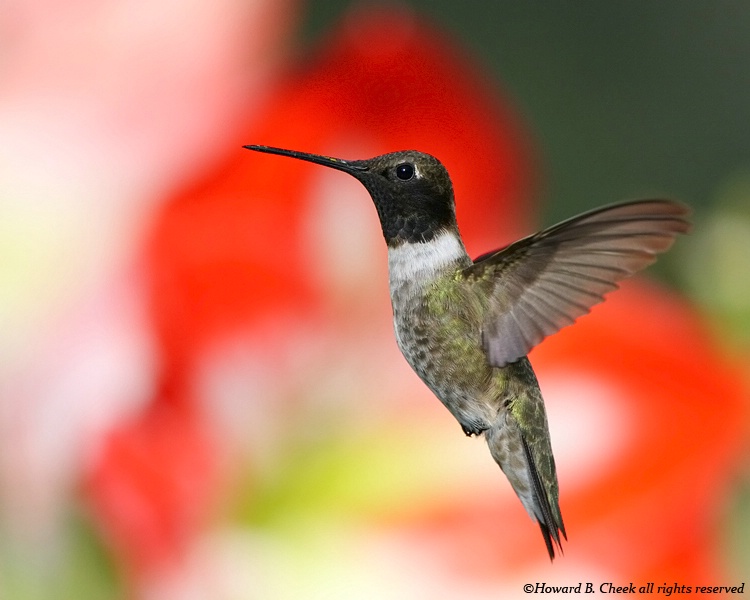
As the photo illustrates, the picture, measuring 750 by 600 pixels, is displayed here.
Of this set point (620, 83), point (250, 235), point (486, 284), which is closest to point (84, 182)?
point (250, 235)

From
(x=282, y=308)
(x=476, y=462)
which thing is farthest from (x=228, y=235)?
(x=476, y=462)

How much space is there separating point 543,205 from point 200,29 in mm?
234

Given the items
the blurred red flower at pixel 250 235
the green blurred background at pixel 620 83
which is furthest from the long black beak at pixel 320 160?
the green blurred background at pixel 620 83

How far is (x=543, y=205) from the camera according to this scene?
0.58 metres

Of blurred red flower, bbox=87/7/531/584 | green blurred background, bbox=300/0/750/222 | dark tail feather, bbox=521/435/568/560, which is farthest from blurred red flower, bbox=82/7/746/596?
green blurred background, bbox=300/0/750/222

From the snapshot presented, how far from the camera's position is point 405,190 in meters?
0.17

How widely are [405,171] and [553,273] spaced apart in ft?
0.14

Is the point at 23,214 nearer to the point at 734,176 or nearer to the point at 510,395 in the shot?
the point at 510,395

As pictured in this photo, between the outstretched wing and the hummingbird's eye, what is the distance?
0.03m

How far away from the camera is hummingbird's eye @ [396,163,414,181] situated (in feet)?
0.56

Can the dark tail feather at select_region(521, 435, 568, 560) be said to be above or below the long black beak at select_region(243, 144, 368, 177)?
below

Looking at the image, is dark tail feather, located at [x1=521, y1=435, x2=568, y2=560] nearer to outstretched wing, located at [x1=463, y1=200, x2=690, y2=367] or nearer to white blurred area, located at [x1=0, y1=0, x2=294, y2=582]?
outstretched wing, located at [x1=463, y1=200, x2=690, y2=367]

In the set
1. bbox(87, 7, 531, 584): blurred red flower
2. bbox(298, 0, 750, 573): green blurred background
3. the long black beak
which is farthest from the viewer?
bbox(298, 0, 750, 573): green blurred background

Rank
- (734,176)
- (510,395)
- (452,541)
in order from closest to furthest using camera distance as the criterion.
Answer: (510,395), (452,541), (734,176)
